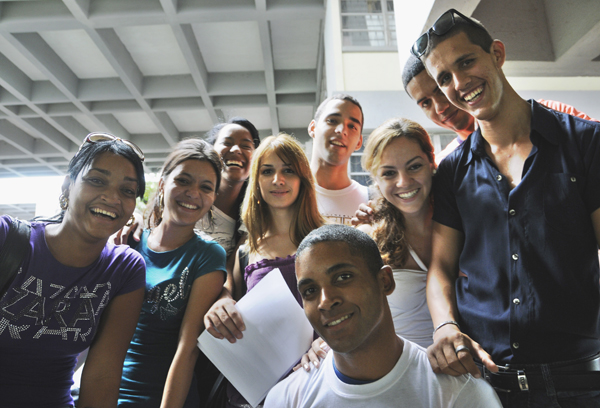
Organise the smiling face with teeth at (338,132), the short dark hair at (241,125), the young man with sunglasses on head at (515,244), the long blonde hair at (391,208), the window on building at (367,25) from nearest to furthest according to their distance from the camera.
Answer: the young man with sunglasses on head at (515,244), the long blonde hair at (391,208), the smiling face with teeth at (338,132), the short dark hair at (241,125), the window on building at (367,25)

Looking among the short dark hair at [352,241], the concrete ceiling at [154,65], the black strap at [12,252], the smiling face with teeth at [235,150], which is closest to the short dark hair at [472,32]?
the short dark hair at [352,241]

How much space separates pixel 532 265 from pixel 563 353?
311 mm

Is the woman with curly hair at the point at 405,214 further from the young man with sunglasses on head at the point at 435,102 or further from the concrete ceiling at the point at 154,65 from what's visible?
the concrete ceiling at the point at 154,65

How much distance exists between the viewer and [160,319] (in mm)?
1935

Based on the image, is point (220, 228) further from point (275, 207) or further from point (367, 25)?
point (367, 25)

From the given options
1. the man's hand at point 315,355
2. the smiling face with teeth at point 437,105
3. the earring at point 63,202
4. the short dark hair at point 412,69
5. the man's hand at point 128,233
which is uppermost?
the short dark hair at point 412,69

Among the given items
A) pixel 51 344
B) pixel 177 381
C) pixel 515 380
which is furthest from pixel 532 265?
pixel 51 344

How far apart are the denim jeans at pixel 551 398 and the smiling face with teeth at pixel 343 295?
49 cm

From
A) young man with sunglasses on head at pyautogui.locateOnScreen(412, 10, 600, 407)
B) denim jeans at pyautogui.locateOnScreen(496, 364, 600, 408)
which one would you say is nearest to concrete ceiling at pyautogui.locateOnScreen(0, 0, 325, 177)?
young man with sunglasses on head at pyautogui.locateOnScreen(412, 10, 600, 407)

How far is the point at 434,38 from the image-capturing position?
5.92ft

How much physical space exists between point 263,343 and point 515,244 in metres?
1.09

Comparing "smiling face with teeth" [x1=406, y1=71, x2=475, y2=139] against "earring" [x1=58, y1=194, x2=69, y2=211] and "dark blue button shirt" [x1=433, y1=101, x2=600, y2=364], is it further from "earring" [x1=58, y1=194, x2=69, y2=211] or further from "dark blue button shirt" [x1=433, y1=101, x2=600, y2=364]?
"earring" [x1=58, y1=194, x2=69, y2=211]

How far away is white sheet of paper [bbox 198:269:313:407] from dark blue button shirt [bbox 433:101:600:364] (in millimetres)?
708

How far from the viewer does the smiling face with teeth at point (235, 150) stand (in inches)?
118
